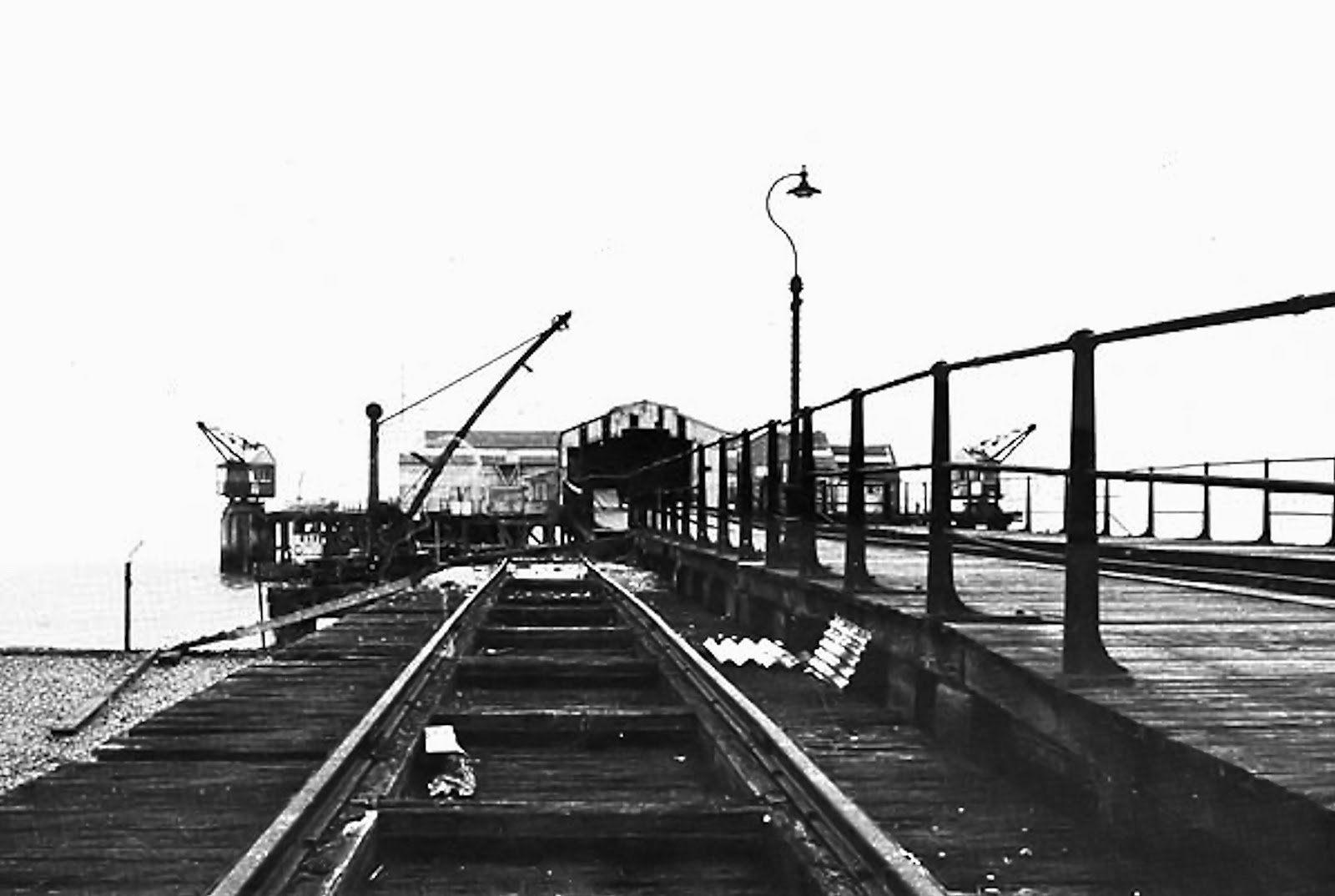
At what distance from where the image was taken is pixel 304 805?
13.0 feet

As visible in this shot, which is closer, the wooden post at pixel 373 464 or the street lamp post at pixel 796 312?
the street lamp post at pixel 796 312

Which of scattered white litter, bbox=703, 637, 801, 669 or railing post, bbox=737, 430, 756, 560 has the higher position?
railing post, bbox=737, 430, 756, 560

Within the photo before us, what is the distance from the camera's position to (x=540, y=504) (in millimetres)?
62281

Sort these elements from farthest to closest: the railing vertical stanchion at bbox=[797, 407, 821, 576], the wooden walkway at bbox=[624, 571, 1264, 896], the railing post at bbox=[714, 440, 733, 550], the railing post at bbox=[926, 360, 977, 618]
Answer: the railing post at bbox=[714, 440, 733, 550] < the railing vertical stanchion at bbox=[797, 407, 821, 576] < the railing post at bbox=[926, 360, 977, 618] < the wooden walkway at bbox=[624, 571, 1264, 896]

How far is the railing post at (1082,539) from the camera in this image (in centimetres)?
426

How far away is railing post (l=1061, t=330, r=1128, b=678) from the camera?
4262mm

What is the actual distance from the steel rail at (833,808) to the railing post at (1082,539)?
0.85 meters

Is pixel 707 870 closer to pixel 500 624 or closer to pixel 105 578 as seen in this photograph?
pixel 500 624

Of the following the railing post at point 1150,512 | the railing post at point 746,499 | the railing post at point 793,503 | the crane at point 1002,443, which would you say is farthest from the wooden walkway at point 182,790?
the crane at point 1002,443

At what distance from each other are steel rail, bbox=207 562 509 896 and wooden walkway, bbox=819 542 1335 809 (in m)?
2.18

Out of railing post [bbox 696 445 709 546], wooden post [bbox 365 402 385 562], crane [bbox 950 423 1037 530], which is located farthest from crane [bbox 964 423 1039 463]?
railing post [bbox 696 445 709 546]

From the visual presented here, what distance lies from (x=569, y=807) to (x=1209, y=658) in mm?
2241

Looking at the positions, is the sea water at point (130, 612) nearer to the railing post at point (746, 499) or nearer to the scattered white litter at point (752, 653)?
the railing post at point (746, 499)

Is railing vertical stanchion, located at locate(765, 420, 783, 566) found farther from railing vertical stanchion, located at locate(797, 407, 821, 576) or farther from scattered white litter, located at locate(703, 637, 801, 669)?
scattered white litter, located at locate(703, 637, 801, 669)
